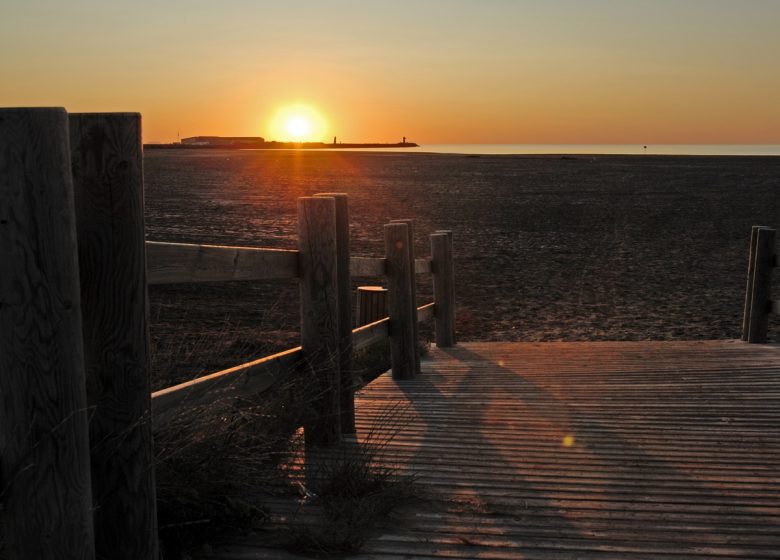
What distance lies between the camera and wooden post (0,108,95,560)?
8.03 ft

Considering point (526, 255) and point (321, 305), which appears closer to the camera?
point (321, 305)

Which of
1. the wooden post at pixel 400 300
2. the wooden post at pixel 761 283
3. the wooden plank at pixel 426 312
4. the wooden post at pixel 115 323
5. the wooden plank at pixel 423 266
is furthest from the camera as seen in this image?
the wooden post at pixel 761 283

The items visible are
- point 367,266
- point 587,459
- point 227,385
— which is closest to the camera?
point 227,385

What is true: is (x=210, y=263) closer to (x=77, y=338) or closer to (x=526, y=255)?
(x=77, y=338)

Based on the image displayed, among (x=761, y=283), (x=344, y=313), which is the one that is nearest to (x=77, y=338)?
(x=344, y=313)

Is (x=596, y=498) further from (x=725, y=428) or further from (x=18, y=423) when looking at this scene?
(x=18, y=423)

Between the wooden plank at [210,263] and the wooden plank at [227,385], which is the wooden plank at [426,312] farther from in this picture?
the wooden plank at [210,263]

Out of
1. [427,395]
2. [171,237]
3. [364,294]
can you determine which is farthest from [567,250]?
[427,395]

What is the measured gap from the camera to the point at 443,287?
972cm

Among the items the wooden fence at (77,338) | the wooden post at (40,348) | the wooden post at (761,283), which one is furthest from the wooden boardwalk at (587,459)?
the wooden post at (761,283)

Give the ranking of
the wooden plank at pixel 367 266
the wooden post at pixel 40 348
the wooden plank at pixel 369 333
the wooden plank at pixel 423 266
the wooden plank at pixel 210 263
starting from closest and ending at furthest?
the wooden post at pixel 40 348 < the wooden plank at pixel 210 263 < the wooden plank at pixel 369 333 < the wooden plank at pixel 367 266 < the wooden plank at pixel 423 266

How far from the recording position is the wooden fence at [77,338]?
8.10ft

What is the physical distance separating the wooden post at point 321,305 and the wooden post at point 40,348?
234 centimetres

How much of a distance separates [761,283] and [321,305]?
637 cm
